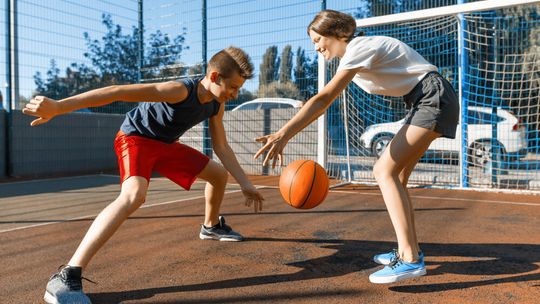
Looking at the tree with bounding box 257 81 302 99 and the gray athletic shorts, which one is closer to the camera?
the gray athletic shorts

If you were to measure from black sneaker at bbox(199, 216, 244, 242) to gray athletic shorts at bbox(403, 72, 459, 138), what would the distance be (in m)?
1.81

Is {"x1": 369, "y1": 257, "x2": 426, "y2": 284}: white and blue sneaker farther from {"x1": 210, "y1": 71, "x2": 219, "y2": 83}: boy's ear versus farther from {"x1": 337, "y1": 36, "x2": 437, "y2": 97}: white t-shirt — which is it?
{"x1": 210, "y1": 71, "x2": 219, "y2": 83}: boy's ear

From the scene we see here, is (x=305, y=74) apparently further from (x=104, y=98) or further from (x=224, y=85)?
(x=104, y=98)

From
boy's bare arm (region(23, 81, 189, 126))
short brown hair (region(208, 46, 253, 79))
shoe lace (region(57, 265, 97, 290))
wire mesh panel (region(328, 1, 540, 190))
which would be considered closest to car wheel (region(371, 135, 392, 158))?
wire mesh panel (region(328, 1, 540, 190))

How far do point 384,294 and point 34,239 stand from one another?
3.10m

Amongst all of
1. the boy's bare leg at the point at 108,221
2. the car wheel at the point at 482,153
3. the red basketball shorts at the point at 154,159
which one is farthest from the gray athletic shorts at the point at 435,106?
A: the car wheel at the point at 482,153

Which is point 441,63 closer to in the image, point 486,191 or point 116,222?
point 486,191

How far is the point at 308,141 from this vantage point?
9250mm

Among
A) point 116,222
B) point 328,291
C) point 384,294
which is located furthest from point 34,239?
point 384,294

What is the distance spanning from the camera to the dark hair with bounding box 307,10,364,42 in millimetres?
2812

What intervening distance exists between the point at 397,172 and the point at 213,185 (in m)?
1.57

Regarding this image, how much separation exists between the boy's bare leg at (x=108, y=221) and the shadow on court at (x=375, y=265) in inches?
10.5

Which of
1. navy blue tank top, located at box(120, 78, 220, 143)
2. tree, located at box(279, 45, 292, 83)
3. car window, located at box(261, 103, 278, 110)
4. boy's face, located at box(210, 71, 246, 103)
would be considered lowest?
navy blue tank top, located at box(120, 78, 220, 143)

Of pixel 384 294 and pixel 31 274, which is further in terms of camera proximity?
pixel 31 274
